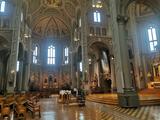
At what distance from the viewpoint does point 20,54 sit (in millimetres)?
27094

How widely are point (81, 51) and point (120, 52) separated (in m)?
17.1

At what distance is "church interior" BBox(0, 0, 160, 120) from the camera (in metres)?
13.3

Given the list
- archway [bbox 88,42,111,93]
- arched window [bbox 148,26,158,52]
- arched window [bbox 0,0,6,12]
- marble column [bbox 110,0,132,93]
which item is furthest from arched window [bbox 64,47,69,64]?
marble column [bbox 110,0,132,93]

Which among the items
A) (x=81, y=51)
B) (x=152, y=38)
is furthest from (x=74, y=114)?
(x=152, y=38)

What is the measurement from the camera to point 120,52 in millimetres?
11055

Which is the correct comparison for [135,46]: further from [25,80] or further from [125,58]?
[25,80]

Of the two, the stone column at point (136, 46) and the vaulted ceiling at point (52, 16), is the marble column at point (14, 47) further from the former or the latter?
the stone column at point (136, 46)

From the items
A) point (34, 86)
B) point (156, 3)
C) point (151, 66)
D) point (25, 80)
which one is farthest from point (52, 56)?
point (156, 3)

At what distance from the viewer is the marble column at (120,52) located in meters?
10.6

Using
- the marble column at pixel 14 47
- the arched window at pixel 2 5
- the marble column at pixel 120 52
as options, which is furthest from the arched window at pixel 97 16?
the marble column at pixel 120 52

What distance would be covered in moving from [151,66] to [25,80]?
23189 mm

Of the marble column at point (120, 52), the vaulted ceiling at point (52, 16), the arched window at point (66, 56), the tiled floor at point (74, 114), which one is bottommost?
the tiled floor at point (74, 114)

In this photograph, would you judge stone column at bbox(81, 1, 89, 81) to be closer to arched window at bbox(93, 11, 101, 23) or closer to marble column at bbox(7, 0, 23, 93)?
arched window at bbox(93, 11, 101, 23)

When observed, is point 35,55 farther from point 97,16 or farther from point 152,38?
point 152,38
